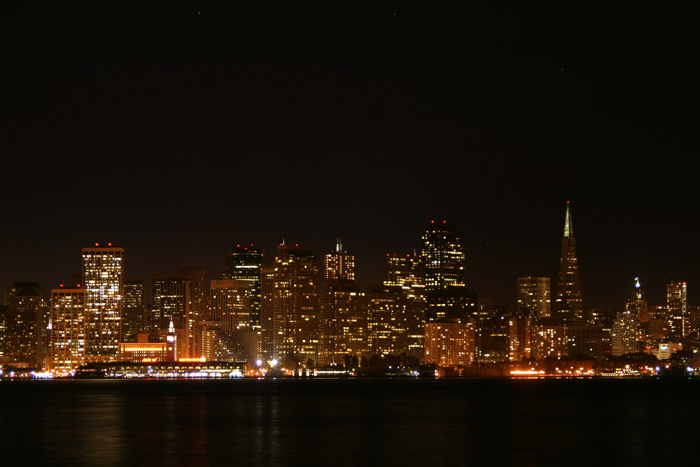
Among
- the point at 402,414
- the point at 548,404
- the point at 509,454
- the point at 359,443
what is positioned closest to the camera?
the point at 509,454

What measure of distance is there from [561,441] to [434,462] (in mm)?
19282

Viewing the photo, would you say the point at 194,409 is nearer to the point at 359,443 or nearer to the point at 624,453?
the point at 359,443

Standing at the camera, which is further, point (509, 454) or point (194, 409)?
point (194, 409)

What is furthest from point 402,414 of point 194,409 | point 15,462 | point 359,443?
point 15,462

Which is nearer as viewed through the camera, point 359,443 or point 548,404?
point 359,443

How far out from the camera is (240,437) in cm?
8775

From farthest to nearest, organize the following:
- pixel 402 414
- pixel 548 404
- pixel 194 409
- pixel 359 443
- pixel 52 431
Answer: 1. pixel 548 404
2. pixel 194 409
3. pixel 402 414
4. pixel 52 431
5. pixel 359 443

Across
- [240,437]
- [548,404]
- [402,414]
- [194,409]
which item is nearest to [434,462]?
[240,437]

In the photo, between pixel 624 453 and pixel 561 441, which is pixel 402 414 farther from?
pixel 624 453

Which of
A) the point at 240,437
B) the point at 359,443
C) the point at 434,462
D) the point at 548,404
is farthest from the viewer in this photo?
the point at 548,404

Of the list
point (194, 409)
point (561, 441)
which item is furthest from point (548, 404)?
point (561, 441)

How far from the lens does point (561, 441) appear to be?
83.8 meters

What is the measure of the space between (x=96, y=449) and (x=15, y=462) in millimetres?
8041

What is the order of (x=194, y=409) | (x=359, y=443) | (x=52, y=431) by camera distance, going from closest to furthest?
(x=359, y=443) < (x=52, y=431) < (x=194, y=409)
